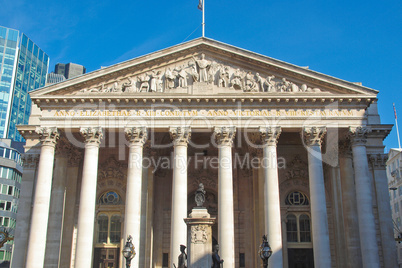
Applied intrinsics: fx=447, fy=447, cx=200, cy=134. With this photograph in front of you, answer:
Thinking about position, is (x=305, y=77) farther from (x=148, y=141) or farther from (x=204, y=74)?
(x=148, y=141)

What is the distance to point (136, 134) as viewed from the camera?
31.5 meters

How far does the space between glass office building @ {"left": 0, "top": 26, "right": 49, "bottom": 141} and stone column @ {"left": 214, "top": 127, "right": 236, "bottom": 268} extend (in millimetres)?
97382

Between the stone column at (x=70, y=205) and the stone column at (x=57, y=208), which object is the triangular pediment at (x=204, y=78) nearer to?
the stone column at (x=57, y=208)

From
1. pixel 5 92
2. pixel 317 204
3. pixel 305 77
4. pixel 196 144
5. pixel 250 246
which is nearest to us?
pixel 317 204

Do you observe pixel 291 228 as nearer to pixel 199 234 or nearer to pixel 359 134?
pixel 359 134

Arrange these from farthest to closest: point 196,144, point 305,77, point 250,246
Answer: point 196,144 < point 250,246 < point 305,77

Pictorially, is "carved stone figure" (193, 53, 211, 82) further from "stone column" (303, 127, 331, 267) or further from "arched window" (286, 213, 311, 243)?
"arched window" (286, 213, 311, 243)

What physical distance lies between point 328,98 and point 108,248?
69.5 ft

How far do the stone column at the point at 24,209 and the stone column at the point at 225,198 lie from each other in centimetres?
1644

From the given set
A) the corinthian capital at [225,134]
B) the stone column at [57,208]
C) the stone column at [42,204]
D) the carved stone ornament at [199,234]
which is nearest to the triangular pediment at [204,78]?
the corinthian capital at [225,134]

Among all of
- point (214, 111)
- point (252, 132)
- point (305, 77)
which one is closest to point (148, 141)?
point (214, 111)

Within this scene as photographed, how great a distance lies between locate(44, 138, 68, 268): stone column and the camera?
32.7 meters

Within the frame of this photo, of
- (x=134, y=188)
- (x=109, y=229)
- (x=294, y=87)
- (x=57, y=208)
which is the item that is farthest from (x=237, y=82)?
(x=109, y=229)

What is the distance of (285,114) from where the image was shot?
3206 cm
